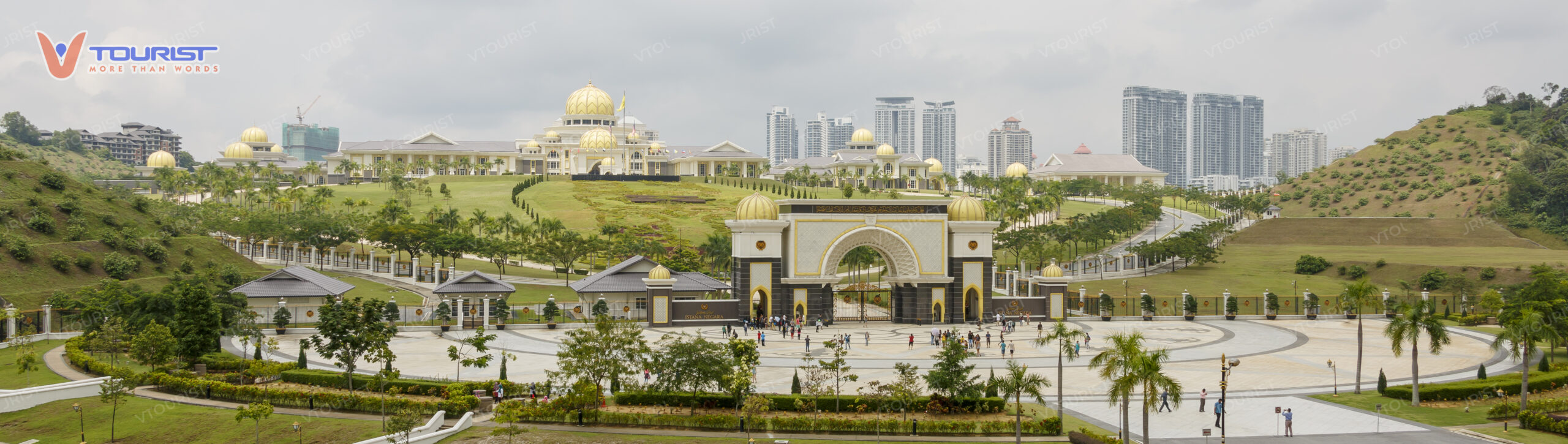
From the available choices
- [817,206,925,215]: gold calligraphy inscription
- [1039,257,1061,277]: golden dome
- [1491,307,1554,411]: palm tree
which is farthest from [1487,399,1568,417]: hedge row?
[817,206,925,215]: gold calligraphy inscription

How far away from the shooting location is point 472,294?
57.9m

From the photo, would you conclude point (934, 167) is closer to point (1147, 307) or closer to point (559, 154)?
point (559, 154)

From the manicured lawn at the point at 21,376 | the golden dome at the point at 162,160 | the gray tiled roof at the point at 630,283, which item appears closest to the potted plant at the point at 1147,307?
the gray tiled roof at the point at 630,283

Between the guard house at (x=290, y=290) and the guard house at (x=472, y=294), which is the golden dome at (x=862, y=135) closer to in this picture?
the guard house at (x=472, y=294)

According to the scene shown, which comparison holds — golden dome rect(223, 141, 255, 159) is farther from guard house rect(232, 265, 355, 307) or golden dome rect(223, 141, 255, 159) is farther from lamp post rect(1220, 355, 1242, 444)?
lamp post rect(1220, 355, 1242, 444)

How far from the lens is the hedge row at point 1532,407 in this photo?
108 feet

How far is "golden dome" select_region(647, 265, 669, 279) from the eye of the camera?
56.3m

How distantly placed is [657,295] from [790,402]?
25.1 m

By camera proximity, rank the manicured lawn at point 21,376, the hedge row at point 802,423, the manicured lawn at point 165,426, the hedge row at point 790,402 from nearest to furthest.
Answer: the manicured lawn at point 165,426 < the hedge row at point 802,423 < the hedge row at point 790,402 < the manicured lawn at point 21,376

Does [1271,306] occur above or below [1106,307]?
above

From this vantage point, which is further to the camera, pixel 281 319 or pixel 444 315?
pixel 444 315

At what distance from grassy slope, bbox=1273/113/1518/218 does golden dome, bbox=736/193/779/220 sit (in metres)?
83.0

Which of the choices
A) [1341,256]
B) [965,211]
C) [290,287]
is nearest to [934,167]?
[1341,256]

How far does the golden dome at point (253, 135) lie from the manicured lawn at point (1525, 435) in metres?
151
